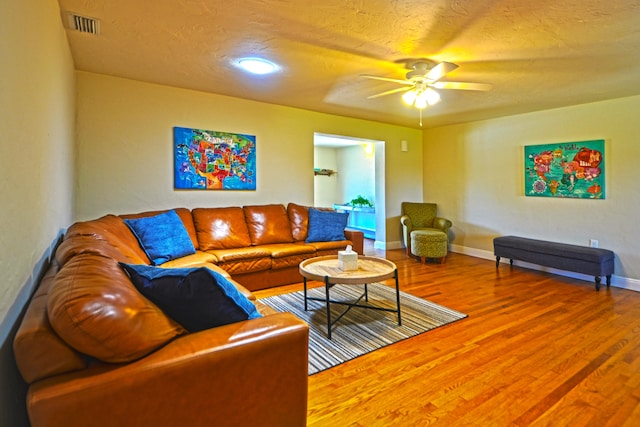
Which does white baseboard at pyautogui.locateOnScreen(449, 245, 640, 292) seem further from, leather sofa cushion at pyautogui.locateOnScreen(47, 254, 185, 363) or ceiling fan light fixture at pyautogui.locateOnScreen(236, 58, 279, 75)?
leather sofa cushion at pyautogui.locateOnScreen(47, 254, 185, 363)

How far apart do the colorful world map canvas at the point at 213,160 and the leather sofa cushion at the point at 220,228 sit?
0.38m

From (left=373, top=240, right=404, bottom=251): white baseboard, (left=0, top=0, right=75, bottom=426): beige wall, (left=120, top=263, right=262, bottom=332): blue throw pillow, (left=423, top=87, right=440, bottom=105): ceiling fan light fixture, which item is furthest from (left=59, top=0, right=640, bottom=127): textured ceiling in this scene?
(left=373, top=240, right=404, bottom=251): white baseboard

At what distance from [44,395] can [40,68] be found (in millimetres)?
1555

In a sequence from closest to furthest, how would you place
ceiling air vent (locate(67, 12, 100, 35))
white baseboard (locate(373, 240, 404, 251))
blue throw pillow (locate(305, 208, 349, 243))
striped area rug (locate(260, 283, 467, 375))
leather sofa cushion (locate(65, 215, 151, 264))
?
1. leather sofa cushion (locate(65, 215, 151, 264))
2. ceiling air vent (locate(67, 12, 100, 35))
3. striped area rug (locate(260, 283, 467, 375))
4. blue throw pillow (locate(305, 208, 349, 243))
5. white baseboard (locate(373, 240, 404, 251))

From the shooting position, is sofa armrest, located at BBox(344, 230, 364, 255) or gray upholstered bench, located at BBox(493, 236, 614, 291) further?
sofa armrest, located at BBox(344, 230, 364, 255)

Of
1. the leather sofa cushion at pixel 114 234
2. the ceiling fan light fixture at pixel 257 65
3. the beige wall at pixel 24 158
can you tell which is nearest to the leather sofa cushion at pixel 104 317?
the beige wall at pixel 24 158

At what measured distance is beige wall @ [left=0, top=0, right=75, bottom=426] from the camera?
105 cm

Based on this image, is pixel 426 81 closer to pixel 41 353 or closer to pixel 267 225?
pixel 267 225

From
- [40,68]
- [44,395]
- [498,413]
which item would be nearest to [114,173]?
[40,68]

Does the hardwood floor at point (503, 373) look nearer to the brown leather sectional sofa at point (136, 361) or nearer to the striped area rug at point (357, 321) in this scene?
the striped area rug at point (357, 321)

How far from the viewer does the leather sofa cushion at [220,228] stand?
3.63 meters

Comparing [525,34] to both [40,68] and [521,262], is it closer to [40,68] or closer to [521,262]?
[40,68]

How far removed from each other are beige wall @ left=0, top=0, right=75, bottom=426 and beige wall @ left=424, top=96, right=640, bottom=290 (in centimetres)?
536

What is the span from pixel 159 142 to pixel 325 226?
2.19m
